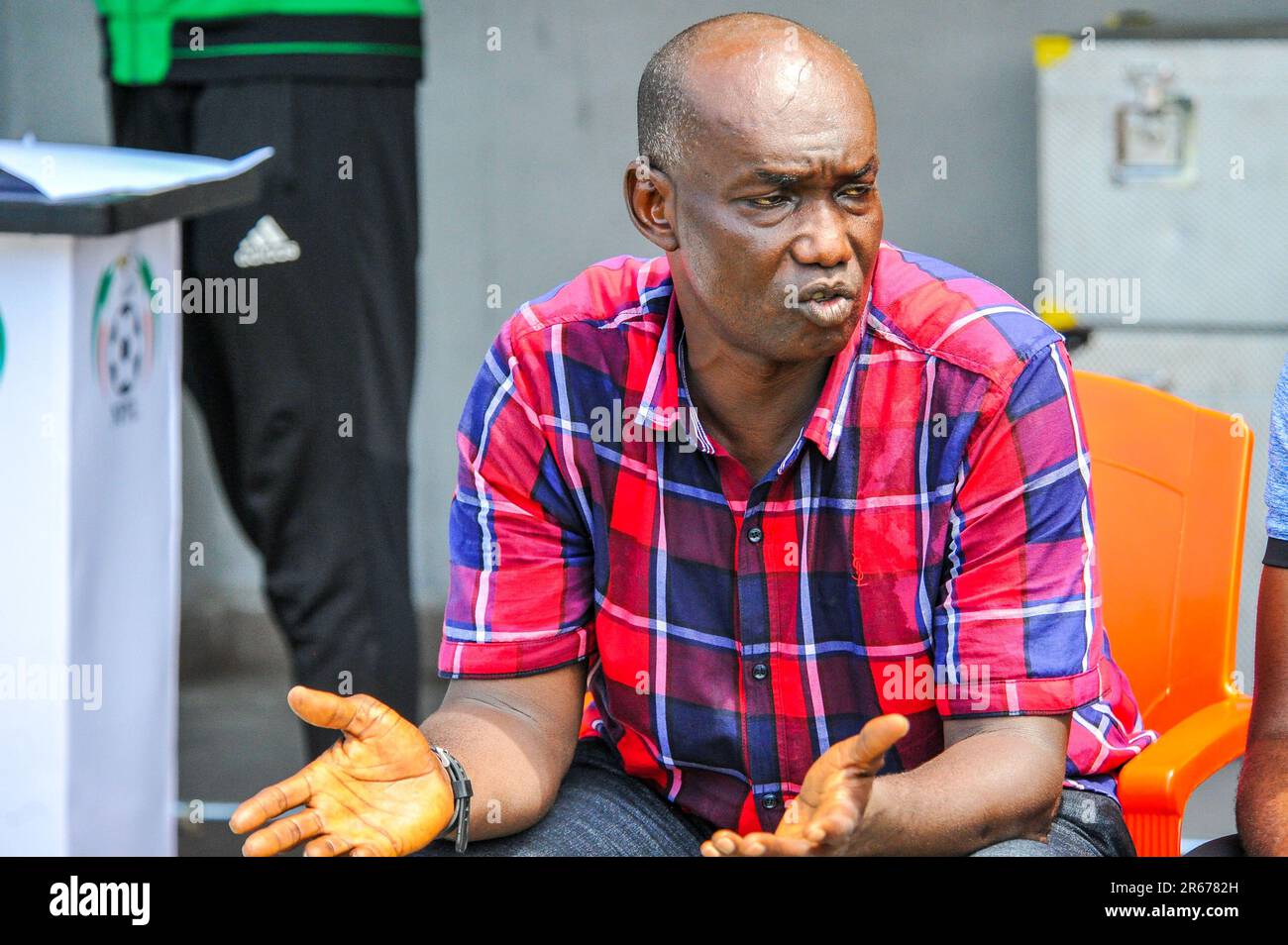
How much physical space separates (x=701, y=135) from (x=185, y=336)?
67.7 inches

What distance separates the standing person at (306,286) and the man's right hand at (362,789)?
57.0 inches

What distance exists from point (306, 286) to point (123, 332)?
0.77m

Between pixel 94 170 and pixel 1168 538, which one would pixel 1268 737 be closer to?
pixel 1168 538

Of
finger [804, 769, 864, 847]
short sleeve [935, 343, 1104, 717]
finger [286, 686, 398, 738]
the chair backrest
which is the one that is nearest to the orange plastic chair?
the chair backrest

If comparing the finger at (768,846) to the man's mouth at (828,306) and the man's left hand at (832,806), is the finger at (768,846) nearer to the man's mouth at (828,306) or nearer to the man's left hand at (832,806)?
the man's left hand at (832,806)

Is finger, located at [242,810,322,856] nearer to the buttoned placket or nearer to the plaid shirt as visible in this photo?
the plaid shirt

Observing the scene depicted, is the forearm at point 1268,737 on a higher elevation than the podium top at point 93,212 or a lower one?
lower

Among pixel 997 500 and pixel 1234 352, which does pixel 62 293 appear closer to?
pixel 997 500

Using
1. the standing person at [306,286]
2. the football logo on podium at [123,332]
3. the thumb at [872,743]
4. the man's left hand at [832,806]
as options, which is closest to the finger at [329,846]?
the man's left hand at [832,806]

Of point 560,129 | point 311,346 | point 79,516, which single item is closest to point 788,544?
point 79,516

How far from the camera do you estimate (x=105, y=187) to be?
2260 millimetres

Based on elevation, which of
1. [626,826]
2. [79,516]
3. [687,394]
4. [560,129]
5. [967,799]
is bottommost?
[626,826]

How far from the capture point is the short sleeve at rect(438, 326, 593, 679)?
194 centimetres

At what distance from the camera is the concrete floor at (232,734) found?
3383mm
